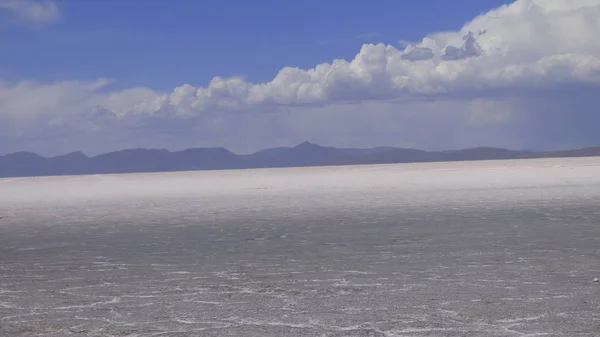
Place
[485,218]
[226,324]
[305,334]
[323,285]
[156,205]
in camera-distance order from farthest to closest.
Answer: [156,205] → [485,218] → [323,285] → [226,324] → [305,334]

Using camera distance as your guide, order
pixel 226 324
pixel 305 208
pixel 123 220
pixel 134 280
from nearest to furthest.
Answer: pixel 226 324
pixel 134 280
pixel 123 220
pixel 305 208

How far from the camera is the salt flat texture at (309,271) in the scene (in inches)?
286

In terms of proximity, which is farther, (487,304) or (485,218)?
(485,218)

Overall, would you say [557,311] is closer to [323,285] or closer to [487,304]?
[487,304]

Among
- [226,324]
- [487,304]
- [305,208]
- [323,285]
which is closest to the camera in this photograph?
[226,324]

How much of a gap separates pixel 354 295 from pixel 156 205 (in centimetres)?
1749

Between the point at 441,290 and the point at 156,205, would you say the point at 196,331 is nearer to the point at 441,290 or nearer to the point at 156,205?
the point at 441,290

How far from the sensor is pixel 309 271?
33.7 ft

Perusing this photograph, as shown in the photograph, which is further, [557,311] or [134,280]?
[134,280]

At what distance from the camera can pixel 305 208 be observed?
864 inches

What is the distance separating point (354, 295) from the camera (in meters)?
8.52

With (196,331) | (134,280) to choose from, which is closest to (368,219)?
(134,280)

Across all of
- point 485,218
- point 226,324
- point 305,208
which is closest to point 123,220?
point 305,208

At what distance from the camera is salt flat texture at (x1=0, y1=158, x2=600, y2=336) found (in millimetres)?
7266
